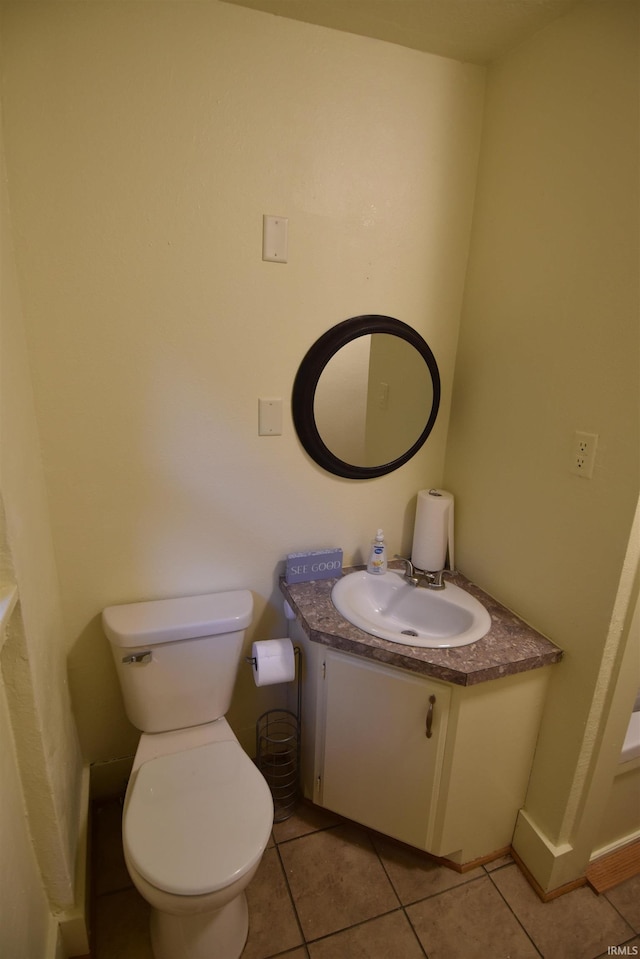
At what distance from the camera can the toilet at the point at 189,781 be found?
1.00 meters

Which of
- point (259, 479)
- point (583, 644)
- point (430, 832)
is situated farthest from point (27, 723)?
point (583, 644)

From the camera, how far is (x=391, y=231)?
1.41 metres

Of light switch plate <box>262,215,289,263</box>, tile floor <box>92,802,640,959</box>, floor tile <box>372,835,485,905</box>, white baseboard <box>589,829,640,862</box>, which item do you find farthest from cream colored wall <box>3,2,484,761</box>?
white baseboard <box>589,829,640,862</box>

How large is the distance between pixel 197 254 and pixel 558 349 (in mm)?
992

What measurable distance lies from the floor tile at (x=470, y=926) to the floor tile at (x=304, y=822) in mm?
346

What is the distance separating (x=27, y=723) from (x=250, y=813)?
1.82 ft

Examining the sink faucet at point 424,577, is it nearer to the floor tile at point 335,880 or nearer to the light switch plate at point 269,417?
the light switch plate at point 269,417

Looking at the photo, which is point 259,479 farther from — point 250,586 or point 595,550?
point 595,550

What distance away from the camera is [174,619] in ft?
4.34

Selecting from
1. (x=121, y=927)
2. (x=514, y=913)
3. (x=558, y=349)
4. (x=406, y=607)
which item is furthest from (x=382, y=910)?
(x=558, y=349)

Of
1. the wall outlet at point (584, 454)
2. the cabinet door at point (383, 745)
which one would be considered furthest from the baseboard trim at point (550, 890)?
the wall outlet at point (584, 454)

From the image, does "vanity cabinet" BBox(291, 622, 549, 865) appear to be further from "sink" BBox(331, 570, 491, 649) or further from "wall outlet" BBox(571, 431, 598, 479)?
"wall outlet" BBox(571, 431, 598, 479)

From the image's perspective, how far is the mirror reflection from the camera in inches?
57.0

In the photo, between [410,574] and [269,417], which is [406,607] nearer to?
[410,574]
